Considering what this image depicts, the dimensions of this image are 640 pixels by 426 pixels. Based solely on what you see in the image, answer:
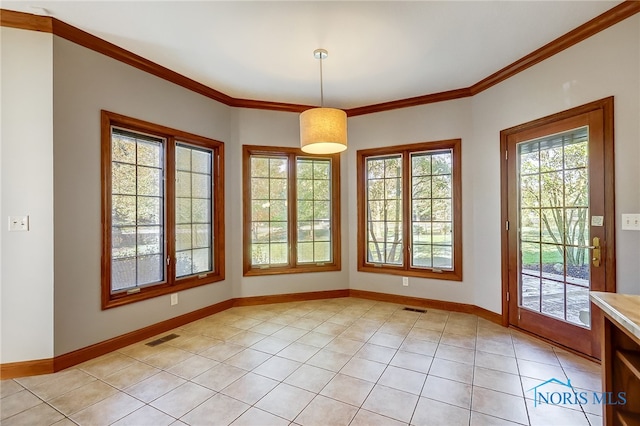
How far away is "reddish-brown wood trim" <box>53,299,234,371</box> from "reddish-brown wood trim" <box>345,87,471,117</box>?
132 inches

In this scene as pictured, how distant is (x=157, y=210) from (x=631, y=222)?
431cm

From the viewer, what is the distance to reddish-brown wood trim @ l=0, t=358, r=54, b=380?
2369mm

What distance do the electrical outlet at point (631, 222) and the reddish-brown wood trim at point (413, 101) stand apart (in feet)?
7.20

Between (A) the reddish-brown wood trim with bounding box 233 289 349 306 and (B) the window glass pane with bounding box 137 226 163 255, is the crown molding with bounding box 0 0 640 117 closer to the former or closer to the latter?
(B) the window glass pane with bounding box 137 226 163 255

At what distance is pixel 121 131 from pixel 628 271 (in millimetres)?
4571

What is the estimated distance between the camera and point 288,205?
4469 millimetres

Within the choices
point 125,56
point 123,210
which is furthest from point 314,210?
point 125,56

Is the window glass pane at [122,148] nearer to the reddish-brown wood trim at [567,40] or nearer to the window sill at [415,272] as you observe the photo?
the window sill at [415,272]

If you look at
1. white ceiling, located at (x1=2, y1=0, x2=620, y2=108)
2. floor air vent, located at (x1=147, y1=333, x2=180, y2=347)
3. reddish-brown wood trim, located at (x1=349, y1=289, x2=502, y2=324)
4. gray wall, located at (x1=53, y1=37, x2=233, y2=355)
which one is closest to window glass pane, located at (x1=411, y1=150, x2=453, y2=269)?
reddish-brown wood trim, located at (x1=349, y1=289, x2=502, y2=324)

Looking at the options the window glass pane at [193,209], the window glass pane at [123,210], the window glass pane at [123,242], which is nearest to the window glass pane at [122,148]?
the window glass pane at [123,210]

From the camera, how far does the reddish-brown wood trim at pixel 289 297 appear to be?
14.0 ft

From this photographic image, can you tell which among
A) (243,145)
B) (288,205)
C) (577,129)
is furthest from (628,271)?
(243,145)

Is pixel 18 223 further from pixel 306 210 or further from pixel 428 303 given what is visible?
pixel 428 303

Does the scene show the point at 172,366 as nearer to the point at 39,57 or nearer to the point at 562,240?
the point at 39,57
